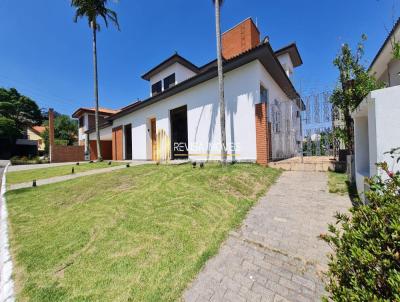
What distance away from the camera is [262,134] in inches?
309

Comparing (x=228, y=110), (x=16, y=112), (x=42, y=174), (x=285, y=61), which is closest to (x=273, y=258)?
(x=228, y=110)

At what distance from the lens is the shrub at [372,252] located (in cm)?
109

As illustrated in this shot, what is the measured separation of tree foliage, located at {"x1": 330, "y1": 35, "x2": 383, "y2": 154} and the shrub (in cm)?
613

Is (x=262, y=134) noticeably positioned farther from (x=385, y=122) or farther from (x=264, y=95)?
(x=385, y=122)

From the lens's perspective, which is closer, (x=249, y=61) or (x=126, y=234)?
(x=126, y=234)

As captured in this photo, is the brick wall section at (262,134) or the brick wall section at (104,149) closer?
the brick wall section at (262,134)

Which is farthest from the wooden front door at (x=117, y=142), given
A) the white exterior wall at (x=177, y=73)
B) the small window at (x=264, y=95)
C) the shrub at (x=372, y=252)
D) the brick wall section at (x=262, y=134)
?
the shrub at (x=372, y=252)

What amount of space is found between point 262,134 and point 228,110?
2149 mm

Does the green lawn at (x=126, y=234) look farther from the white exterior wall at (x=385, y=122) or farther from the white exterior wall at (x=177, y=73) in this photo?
the white exterior wall at (x=177, y=73)

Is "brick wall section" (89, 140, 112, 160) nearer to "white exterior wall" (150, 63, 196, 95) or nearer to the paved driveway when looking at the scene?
"white exterior wall" (150, 63, 196, 95)

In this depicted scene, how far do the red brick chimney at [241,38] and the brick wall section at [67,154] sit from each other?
20.8 metres

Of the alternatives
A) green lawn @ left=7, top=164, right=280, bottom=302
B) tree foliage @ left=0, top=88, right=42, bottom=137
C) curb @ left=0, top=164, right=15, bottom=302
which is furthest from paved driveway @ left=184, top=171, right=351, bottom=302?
tree foliage @ left=0, top=88, right=42, bottom=137


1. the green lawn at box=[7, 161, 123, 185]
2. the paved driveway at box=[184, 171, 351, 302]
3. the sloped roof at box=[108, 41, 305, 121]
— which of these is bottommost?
the paved driveway at box=[184, 171, 351, 302]

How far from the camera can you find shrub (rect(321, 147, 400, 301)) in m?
1.09
